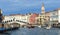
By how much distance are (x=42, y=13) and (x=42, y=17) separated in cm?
158

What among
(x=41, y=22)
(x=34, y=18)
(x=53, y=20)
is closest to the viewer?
(x=41, y=22)

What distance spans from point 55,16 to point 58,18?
3.94m

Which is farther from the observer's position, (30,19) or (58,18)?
(30,19)

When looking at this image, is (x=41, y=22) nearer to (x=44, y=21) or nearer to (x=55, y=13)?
(x=44, y=21)

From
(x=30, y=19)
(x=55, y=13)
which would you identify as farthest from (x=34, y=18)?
(x=55, y=13)

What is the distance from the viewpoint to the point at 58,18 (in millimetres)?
70625

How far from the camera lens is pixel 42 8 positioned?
69125 millimetres

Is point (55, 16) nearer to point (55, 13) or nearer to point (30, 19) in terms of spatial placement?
point (55, 13)

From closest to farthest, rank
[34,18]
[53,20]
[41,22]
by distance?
1. [41,22]
2. [53,20]
3. [34,18]

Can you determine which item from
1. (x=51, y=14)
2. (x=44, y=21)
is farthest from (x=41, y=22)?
(x=51, y=14)

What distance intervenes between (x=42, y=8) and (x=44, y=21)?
3395 mm

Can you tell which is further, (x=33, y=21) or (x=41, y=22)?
(x=33, y=21)

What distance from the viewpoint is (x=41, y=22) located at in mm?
68312

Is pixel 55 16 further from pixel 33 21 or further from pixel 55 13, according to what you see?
pixel 33 21
